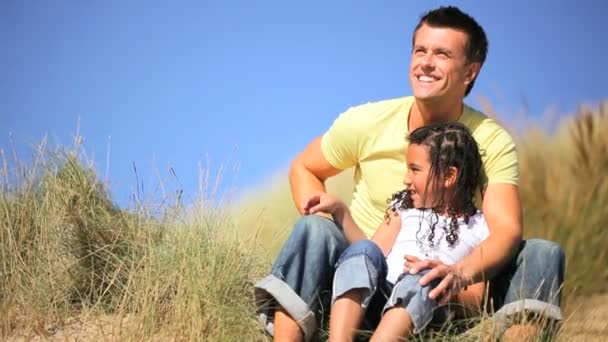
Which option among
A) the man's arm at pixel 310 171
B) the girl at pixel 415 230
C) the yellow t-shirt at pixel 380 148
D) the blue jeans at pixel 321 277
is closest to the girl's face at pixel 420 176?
the girl at pixel 415 230

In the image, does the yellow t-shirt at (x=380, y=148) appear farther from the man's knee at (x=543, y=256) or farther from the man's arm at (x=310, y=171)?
the man's knee at (x=543, y=256)

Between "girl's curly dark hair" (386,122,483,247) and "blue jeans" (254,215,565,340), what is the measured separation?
280 mm

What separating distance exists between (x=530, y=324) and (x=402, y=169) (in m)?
0.79

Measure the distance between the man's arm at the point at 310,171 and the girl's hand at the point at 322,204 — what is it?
53 cm

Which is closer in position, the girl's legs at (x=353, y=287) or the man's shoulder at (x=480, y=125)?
the girl's legs at (x=353, y=287)

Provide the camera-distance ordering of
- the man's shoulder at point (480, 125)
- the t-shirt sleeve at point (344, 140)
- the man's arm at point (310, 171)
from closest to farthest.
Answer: the man's shoulder at point (480, 125), the t-shirt sleeve at point (344, 140), the man's arm at point (310, 171)

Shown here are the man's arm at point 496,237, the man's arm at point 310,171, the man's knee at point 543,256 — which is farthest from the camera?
the man's arm at point 310,171

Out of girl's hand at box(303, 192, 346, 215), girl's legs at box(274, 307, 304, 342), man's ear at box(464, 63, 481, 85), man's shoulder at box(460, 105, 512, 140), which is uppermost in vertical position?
man's ear at box(464, 63, 481, 85)

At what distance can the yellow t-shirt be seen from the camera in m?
3.30

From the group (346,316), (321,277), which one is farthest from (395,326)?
(321,277)

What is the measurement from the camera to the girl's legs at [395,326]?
2.80m

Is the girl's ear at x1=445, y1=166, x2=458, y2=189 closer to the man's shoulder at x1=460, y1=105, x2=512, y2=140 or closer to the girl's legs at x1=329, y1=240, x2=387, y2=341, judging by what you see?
the man's shoulder at x1=460, y1=105, x2=512, y2=140

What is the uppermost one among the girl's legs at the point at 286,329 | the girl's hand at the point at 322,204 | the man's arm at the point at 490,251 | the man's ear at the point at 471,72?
the man's ear at the point at 471,72

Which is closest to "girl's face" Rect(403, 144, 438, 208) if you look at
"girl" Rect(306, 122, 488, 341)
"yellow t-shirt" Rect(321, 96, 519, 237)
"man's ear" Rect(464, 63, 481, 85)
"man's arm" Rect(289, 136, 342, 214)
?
"girl" Rect(306, 122, 488, 341)
